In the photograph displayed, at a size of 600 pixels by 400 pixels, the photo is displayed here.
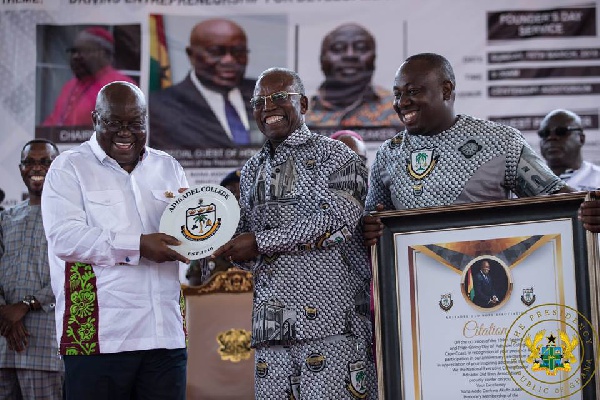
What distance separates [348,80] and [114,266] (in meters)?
4.09

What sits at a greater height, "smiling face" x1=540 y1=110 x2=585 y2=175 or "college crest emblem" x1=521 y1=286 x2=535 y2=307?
"smiling face" x1=540 y1=110 x2=585 y2=175

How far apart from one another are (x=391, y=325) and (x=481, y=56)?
4.26 meters

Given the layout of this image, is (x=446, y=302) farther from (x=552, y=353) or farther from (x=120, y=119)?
(x=120, y=119)

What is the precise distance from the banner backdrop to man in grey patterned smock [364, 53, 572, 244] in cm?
353

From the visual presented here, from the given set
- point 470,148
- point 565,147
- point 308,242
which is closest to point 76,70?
point 565,147

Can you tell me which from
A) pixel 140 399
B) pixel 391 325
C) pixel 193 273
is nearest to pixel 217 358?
pixel 193 273

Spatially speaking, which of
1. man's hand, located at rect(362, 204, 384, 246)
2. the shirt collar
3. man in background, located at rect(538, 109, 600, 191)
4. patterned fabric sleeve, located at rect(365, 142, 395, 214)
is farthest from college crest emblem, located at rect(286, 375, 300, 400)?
man in background, located at rect(538, 109, 600, 191)

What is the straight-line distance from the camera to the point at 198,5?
761 centimetres

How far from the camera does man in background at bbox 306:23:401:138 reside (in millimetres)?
7398

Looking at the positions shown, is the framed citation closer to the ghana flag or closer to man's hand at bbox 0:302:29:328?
man's hand at bbox 0:302:29:328

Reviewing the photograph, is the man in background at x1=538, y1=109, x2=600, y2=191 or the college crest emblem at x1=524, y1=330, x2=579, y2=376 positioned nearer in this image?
the college crest emblem at x1=524, y1=330, x2=579, y2=376

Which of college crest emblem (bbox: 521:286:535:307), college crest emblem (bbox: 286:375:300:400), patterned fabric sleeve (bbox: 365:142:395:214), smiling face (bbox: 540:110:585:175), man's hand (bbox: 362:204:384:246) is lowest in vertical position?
college crest emblem (bbox: 286:375:300:400)

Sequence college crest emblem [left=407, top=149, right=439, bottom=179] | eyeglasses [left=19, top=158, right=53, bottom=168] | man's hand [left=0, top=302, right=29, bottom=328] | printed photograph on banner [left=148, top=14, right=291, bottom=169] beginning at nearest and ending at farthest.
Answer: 1. college crest emblem [left=407, top=149, right=439, bottom=179]
2. man's hand [left=0, top=302, right=29, bottom=328]
3. eyeglasses [left=19, top=158, right=53, bottom=168]
4. printed photograph on banner [left=148, top=14, right=291, bottom=169]

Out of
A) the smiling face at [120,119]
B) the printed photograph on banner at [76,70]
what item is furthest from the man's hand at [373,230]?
the printed photograph on banner at [76,70]
